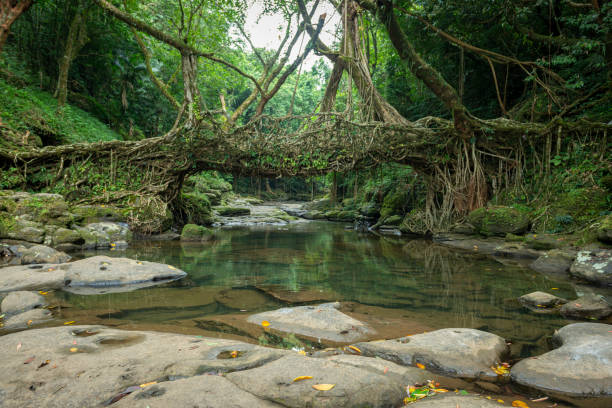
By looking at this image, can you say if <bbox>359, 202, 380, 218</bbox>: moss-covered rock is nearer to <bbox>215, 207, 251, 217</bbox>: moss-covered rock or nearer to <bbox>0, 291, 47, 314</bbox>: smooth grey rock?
<bbox>215, 207, 251, 217</bbox>: moss-covered rock

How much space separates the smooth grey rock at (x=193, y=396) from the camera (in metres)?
1.45

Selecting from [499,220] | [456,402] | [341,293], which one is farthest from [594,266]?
[456,402]

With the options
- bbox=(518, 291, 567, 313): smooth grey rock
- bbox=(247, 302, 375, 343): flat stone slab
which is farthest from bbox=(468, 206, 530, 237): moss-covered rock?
bbox=(247, 302, 375, 343): flat stone slab

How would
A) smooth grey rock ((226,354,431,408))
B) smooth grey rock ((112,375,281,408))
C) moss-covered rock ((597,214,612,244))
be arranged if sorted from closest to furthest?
smooth grey rock ((112,375,281,408)) → smooth grey rock ((226,354,431,408)) → moss-covered rock ((597,214,612,244))

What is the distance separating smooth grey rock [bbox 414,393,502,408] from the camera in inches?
62.1

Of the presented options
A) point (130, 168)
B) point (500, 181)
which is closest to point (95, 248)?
point (130, 168)

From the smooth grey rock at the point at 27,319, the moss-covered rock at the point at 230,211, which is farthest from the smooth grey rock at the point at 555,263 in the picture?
the moss-covered rock at the point at 230,211

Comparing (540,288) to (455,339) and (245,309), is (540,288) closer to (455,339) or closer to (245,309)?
(455,339)

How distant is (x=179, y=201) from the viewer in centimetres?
1144

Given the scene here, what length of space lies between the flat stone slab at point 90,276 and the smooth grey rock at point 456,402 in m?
3.75

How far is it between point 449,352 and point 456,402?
76 cm

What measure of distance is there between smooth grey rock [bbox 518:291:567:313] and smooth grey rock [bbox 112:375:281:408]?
3345mm

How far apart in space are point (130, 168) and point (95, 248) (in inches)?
114

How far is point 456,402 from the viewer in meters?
1.62
